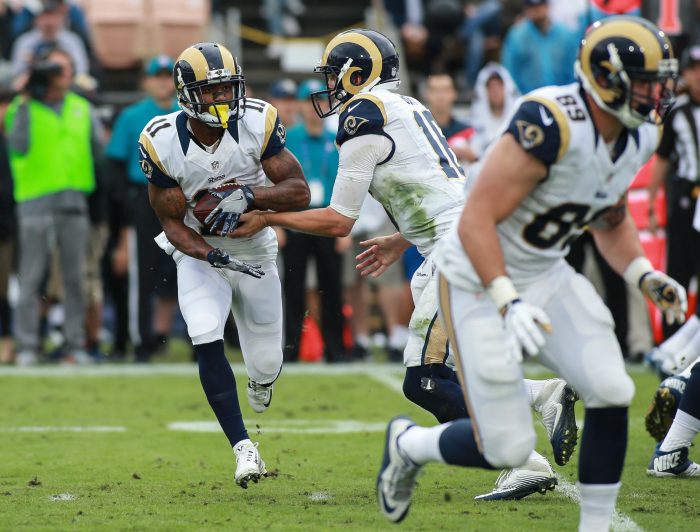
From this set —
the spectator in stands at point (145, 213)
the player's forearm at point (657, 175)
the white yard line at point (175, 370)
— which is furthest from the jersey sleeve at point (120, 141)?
the player's forearm at point (657, 175)

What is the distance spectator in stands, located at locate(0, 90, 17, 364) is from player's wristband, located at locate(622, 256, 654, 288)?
7.41 meters

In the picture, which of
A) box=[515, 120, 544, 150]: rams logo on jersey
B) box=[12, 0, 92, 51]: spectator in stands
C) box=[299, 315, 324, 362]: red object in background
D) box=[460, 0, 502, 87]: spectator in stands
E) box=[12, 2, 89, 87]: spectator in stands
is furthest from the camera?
box=[460, 0, 502, 87]: spectator in stands

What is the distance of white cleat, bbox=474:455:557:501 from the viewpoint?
509 centimetres

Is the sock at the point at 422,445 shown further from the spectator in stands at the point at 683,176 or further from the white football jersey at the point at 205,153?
the spectator in stands at the point at 683,176

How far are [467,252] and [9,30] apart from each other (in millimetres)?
10645

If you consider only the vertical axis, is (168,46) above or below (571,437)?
above

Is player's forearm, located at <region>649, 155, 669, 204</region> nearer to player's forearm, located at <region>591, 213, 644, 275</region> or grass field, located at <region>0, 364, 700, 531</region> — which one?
grass field, located at <region>0, 364, 700, 531</region>

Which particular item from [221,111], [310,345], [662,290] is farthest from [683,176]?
[662,290]

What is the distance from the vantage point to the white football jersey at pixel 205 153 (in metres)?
5.52

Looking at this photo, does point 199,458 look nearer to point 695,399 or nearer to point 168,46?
point 695,399

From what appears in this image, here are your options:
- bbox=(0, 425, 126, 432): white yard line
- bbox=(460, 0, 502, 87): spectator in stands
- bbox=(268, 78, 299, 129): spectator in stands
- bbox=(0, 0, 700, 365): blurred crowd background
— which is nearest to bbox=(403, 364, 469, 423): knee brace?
bbox=(0, 425, 126, 432): white yard line

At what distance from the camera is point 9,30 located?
13500mm

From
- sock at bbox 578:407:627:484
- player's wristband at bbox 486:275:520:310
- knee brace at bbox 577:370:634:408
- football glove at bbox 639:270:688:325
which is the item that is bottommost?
sock at bbox 578:407:627:484

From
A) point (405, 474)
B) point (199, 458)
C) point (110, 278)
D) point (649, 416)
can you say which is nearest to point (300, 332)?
point (110, 278)
